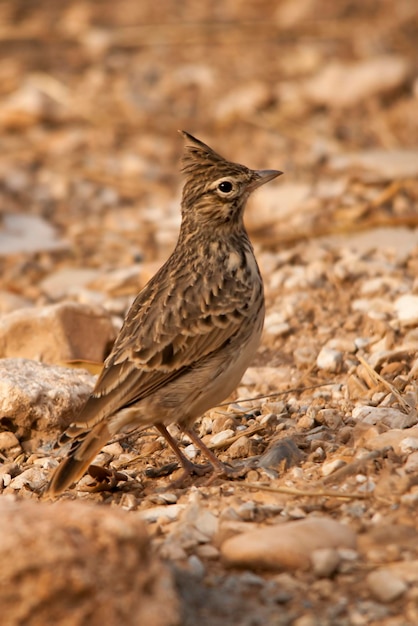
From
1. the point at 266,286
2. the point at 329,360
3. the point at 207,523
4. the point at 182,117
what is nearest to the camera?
→ the point at 207,523

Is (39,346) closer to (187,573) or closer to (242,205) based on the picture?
(242,205)

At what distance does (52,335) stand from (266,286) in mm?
1641

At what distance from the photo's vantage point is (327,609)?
3.59 m

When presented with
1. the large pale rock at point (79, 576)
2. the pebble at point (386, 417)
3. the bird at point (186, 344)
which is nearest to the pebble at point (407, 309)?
the pebble at point (386, 417)

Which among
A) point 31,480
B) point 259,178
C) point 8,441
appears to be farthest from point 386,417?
point 8,441

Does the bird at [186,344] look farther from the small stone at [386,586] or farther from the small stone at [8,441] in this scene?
the small stone at [386,586]

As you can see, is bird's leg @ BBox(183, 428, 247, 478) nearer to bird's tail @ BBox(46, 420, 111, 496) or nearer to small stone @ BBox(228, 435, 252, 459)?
small stone @ BBox(228, 435, 252, 459)

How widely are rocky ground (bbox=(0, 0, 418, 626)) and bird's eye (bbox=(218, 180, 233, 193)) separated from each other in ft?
3.97

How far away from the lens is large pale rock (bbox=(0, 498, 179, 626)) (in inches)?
127

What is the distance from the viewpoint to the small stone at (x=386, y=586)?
362 centimetres

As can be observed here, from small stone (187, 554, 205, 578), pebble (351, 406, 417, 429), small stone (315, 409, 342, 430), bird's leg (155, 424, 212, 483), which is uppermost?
pebble (351, 406, 417, 429)

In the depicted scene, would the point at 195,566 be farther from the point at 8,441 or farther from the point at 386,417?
the point at 8,441

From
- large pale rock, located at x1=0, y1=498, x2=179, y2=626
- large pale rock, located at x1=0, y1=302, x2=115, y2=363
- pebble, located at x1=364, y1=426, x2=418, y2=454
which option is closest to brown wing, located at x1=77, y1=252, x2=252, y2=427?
pebble, located at x1=364, y1=426, x2=418, y2=454

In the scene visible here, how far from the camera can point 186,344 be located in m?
Answer: 5.07
